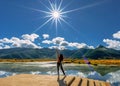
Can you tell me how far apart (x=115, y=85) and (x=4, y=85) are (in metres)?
16.0

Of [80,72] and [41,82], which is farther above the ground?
[80,72]

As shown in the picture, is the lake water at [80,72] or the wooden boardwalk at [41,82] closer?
the wooden boardwalk at [41,82]

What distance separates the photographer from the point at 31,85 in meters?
17.0

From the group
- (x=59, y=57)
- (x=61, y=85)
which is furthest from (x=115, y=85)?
(x=61, y=85)


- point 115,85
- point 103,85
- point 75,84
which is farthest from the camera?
point 115,85

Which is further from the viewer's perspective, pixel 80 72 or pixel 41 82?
pixel 80 72

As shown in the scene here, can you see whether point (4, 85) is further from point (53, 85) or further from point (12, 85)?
point (53, 85)

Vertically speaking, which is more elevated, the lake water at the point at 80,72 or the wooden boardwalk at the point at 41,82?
the lake water at the point at 80,72

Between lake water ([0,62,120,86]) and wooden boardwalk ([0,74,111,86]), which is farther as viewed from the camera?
lake water ([0,62,120,86])

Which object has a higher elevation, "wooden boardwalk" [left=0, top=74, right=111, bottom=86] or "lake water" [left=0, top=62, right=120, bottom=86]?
"lake water" [left=0, top=62, right=120, bottom=86]

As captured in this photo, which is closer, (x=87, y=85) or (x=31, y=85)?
(x=31, y=85)

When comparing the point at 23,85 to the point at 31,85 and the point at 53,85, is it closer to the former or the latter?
the point at 31,85

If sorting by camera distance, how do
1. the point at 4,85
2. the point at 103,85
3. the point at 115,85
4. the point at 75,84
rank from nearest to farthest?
1. the point at 4,85
2. the point at 75,84
3. the point at 103,85
4. the point at 115,85

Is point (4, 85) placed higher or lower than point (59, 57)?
lower
